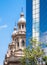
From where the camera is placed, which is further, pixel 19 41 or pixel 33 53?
pixel 19 41

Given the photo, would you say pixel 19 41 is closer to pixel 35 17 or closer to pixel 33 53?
pixel 35 17

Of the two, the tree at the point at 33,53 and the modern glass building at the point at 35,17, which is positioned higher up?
the modern glass building at the point at 35,17

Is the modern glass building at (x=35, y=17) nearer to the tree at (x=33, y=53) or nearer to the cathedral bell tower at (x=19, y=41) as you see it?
the tree at (x=33, y=53)

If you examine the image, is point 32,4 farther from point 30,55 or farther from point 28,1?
point 30,55

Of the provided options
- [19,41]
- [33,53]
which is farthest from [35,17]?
[19,41]

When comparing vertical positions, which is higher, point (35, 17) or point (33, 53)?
point (35, 17)

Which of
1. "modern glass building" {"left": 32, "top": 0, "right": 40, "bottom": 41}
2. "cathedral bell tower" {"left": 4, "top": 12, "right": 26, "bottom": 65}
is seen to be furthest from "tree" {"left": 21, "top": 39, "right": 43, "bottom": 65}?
"cathedral bell tower" {"left": 4, "top": 12, "right": 26, "bottom": 65}

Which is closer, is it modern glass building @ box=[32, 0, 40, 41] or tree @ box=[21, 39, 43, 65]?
tree @ box=[21, 39, 43, 65]

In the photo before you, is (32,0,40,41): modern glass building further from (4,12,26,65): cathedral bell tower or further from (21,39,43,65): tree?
(4,12,26,65): cathedral bell tower

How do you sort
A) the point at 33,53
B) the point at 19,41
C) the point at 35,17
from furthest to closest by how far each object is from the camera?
the point at 19,41 < the point at 35,17 < the point at 33,53

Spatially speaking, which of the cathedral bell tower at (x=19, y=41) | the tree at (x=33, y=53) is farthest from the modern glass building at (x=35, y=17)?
the cathedral bell tower at (x=19, y=41)

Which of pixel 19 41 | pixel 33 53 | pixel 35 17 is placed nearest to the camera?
pixel 33 53

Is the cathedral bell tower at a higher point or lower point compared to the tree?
higher

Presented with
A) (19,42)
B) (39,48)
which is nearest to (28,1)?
(39,48)
